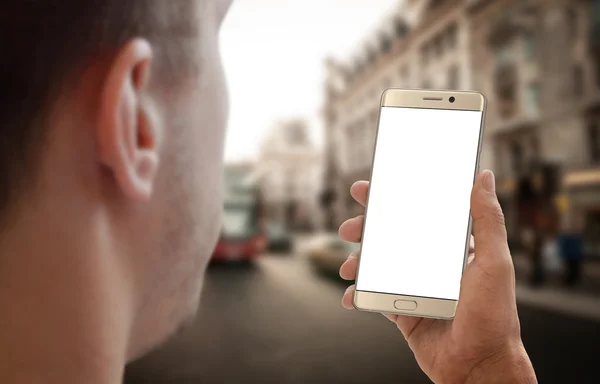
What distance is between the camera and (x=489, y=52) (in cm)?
365

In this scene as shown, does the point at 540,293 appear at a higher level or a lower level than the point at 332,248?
lower

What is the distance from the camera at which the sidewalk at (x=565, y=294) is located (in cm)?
279

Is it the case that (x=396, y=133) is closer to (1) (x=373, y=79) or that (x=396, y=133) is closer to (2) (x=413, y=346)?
(2) (x=413, y=346)

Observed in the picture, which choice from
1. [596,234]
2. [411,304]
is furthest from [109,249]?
[596,234]

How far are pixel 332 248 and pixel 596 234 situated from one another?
1706mm

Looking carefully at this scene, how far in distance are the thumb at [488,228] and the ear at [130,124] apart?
0.27 m

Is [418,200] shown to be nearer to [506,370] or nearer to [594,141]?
[506,370]

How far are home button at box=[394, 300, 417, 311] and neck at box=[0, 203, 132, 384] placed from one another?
0.30 m

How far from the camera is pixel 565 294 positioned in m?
2.98

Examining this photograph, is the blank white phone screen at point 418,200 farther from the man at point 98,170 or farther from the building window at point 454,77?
the building window at point 454,77

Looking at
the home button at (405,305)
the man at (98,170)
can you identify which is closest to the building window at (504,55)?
the home button at (405,305)

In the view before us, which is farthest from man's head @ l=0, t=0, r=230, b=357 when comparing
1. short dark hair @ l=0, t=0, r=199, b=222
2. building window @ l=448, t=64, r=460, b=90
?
building window @ l=448, t=64, r=460, b=90

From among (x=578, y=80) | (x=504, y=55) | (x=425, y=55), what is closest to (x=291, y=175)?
(x=425, y=55)

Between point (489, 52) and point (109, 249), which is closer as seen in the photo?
point (109, 249)
